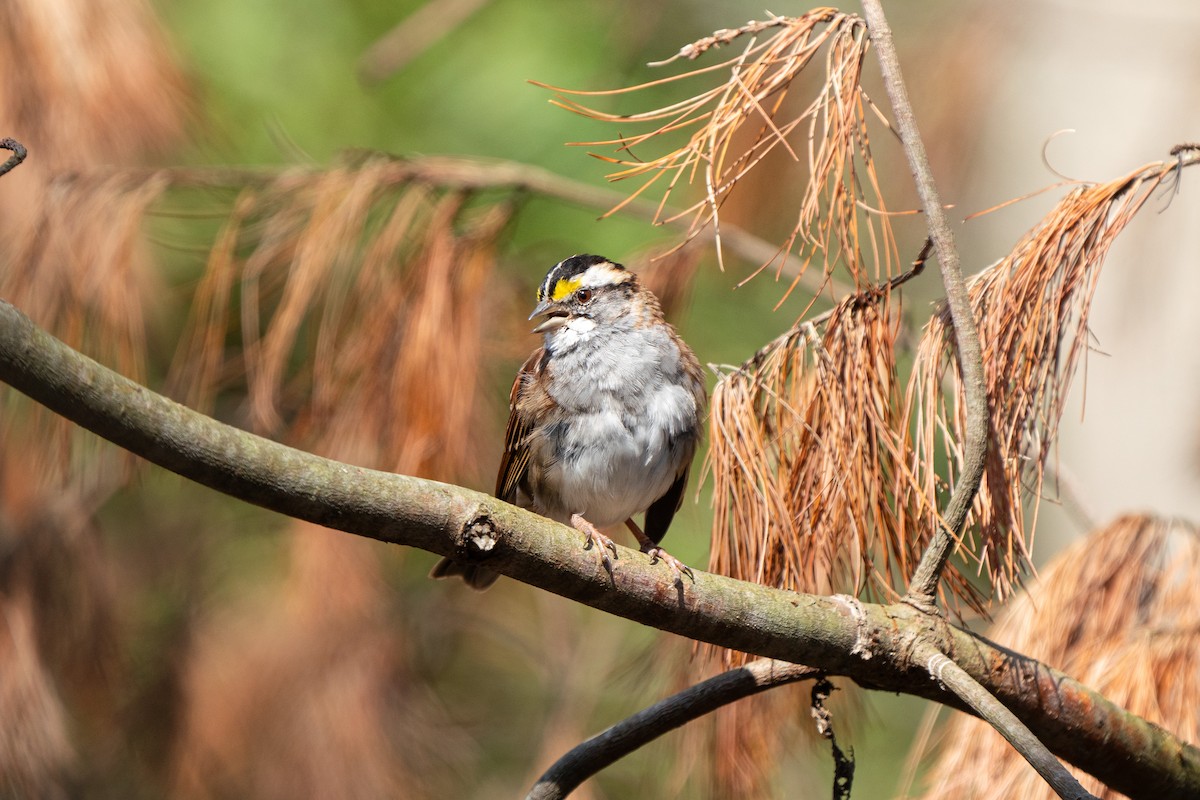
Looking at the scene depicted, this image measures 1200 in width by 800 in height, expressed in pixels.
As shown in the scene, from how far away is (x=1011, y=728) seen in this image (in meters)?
1.79

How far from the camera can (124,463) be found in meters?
3.44

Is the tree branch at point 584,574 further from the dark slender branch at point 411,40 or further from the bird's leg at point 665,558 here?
the dark slender branch at point 411,40

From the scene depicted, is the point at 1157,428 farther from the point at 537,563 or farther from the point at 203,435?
the point at 203,435

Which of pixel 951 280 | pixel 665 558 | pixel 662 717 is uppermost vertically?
pixel 951 280

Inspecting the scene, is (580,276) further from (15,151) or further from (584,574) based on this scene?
(15,151)

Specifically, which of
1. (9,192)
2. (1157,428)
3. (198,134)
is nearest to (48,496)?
(9,192)

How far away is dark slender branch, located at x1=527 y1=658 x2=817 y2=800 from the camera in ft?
7.16

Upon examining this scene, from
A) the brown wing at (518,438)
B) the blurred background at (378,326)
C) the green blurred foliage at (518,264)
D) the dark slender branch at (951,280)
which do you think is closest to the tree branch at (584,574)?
the dark slender branch at (951,280)

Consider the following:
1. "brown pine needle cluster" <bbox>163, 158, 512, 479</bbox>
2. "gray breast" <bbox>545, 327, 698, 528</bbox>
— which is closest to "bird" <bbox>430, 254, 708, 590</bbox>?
"gray breast" <bbox>545, 327, 698, 528</bbox>

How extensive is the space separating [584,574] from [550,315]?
5.67 ft

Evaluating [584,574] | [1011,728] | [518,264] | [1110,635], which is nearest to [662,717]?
[584,574]

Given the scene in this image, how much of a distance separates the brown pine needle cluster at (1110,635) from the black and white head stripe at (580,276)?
1413mm

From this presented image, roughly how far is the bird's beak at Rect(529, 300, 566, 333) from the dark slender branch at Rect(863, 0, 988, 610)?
1.57 metres

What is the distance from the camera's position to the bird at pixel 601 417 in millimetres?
3131
